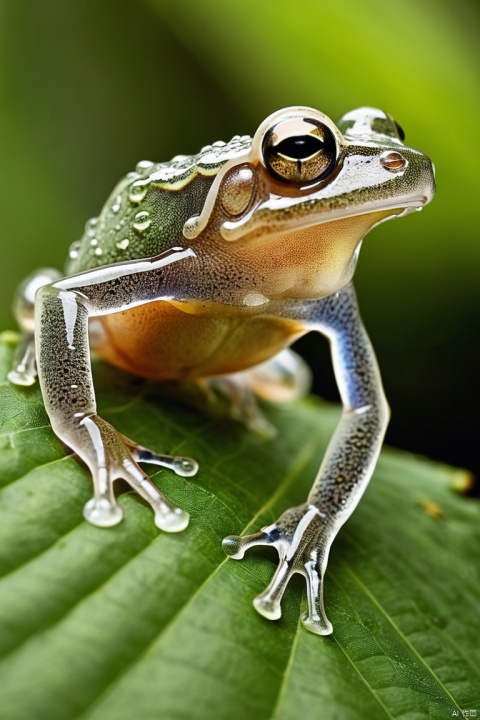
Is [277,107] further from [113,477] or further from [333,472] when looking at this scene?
[113,477]

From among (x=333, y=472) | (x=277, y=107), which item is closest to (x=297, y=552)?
(x=333, y=472)

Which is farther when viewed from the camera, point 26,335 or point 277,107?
point 277,107

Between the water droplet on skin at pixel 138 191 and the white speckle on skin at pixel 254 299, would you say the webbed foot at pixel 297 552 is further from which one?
the water droplet on skin at pixel 138 191

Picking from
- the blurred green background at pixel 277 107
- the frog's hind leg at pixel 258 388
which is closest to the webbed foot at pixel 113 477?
the frog's hind leg at pixel 258 388


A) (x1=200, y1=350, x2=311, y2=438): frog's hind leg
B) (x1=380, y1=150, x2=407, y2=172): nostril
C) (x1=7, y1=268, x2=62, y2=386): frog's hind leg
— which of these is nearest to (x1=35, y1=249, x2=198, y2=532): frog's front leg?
(x1=7, y1=268, x2=62, y2=386): frog's hind leg

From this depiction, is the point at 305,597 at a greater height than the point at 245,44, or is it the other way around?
the point at 245,44

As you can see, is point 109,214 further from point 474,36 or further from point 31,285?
point 474,36

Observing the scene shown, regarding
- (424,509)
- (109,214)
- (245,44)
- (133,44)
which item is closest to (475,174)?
(245,44)
